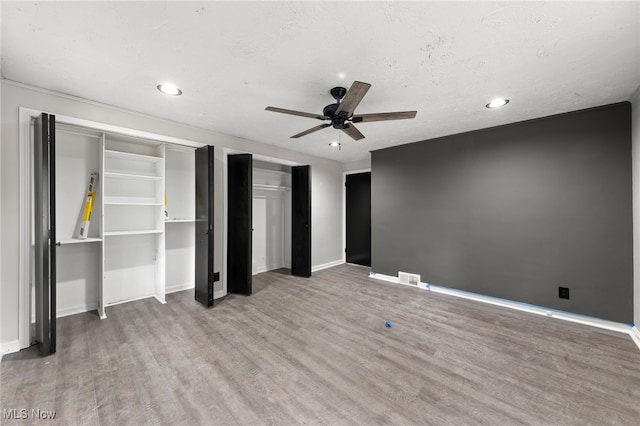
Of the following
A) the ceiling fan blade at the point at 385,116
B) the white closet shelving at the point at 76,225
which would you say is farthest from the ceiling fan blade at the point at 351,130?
the white closet shelving at the point at 76,225

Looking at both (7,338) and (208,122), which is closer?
(7,338)

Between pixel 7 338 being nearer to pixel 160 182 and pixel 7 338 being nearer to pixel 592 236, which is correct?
pixel 160 182

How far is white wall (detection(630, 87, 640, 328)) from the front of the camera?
Answer: 241 centimetres

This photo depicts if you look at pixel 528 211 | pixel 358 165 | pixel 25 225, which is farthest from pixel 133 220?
pixel 528 211

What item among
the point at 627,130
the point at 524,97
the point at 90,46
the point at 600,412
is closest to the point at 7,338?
the point at 90,46

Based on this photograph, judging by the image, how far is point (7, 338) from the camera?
7.10ft

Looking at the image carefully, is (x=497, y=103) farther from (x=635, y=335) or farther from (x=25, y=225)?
(x=25, y=225)

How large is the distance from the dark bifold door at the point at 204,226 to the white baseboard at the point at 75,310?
1.18m

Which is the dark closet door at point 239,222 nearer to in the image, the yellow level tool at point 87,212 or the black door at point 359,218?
the yellow level tool at point 87,212

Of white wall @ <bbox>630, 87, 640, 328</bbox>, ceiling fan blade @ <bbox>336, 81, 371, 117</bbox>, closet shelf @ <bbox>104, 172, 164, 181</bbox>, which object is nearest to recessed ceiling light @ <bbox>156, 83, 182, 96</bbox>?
closet shelf @ <bbox>104, 172, 164, 181</bbox>

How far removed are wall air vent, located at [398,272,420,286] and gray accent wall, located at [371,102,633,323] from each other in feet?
0.32

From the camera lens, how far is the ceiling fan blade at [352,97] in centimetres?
168

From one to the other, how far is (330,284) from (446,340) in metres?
2.10

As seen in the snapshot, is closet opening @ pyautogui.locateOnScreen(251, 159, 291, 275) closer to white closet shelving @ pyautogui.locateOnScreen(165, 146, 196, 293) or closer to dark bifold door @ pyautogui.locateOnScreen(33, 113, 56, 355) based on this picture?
white closet shelving @ pyautogui.locateOnScreen(165, 146, 196, 293)
